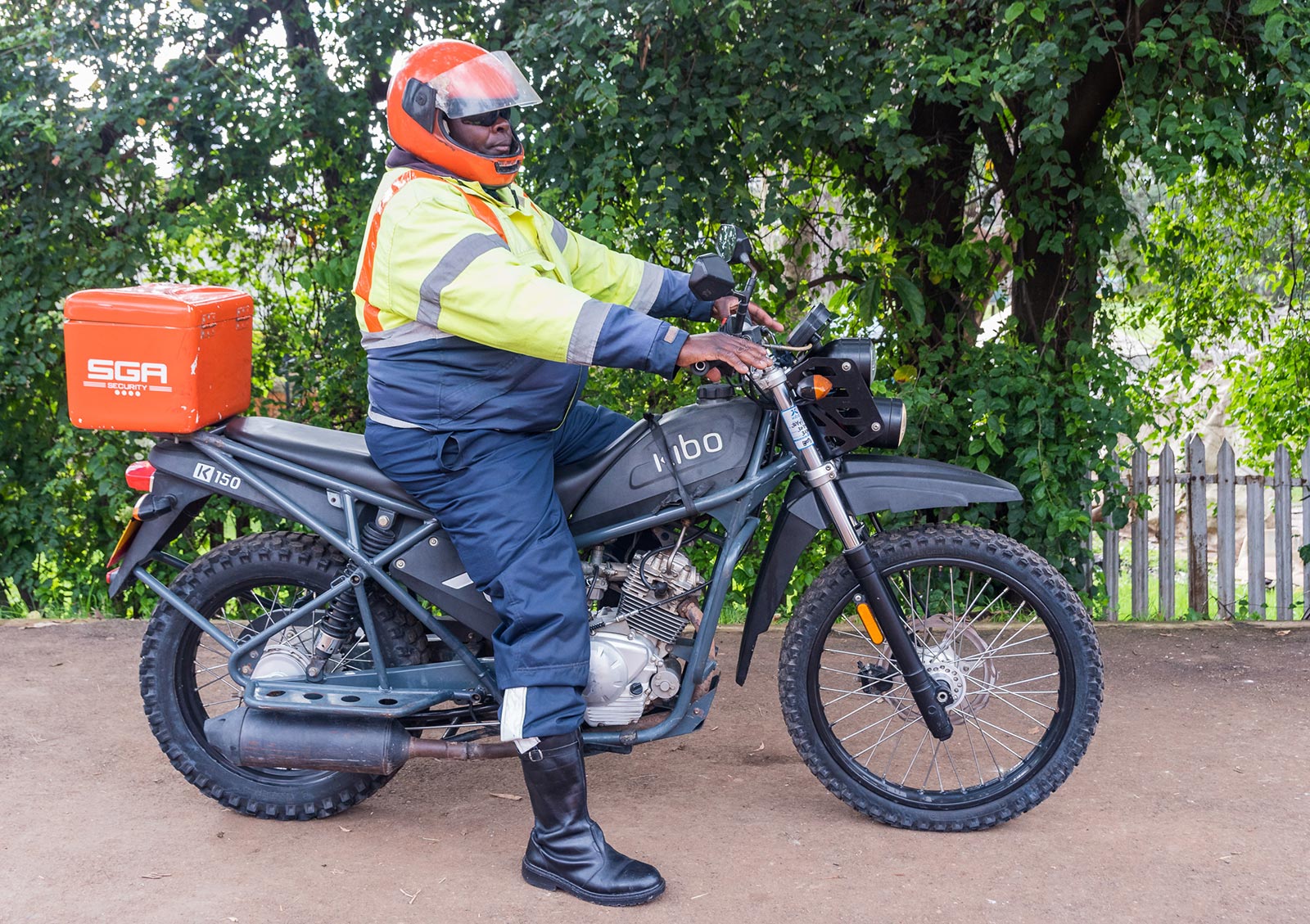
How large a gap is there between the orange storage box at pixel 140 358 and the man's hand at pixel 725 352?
1.39 m

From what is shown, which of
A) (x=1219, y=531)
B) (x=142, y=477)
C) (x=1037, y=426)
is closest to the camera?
(x=142, y=477)

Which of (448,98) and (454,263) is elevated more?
(448,98)

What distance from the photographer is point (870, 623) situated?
11.4 ft

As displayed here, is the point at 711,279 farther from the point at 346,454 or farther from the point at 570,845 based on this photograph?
the point at 570,845

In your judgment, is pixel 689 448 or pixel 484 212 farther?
pixel 689 448

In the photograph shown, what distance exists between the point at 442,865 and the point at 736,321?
1686 mm

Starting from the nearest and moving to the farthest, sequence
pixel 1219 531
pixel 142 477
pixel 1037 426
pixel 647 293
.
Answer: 1. pixel 142 477
2. pixel 647 293
3. pixel 1037 426
4. pixel 1219 531

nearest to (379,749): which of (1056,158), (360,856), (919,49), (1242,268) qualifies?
(360,856)

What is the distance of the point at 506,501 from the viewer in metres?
3.17

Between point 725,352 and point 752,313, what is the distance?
1.75 feet

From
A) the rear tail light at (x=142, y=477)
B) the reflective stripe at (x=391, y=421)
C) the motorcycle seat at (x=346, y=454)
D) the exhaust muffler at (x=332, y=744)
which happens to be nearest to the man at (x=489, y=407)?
the reflective stripe at (x=391, y=421)

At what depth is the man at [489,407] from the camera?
3.07 m

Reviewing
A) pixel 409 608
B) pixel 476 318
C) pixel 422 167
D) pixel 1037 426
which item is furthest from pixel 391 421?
pixel 1037 426

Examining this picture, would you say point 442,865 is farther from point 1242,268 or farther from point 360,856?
point 1242,268
